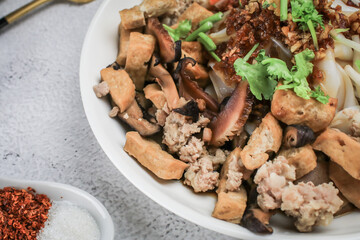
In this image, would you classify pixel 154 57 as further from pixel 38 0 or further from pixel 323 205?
pixel 38 0

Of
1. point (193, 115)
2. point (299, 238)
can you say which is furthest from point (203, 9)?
point (299, 238)

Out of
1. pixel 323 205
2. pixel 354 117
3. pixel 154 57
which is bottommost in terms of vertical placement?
pixel 323 205

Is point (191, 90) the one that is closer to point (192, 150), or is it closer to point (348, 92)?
point (192, 150)

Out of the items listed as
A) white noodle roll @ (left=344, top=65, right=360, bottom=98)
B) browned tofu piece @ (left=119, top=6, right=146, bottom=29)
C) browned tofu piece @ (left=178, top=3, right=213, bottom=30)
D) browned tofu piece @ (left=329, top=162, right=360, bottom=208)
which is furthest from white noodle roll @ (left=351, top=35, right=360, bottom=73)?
browned tofu piece @ (left=119, top=6, right=146, bottom=29)

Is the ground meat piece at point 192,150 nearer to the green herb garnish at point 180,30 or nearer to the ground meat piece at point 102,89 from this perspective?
the ground meat piece at point 102,89

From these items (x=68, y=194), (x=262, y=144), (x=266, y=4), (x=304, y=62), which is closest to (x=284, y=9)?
(x=266, y=4)

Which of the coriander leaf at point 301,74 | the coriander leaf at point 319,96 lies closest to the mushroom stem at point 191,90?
the coriander leaf at point 301,74

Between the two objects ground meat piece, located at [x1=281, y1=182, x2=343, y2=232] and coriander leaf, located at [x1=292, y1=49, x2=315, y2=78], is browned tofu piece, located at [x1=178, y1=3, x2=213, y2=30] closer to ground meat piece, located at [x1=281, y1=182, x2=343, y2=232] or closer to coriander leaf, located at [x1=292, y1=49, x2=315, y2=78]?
coriander leaf, located at [x1=292, y1=49, x2=315, y2=78]
